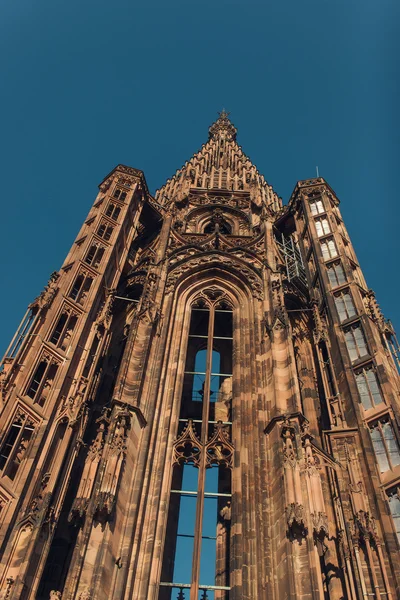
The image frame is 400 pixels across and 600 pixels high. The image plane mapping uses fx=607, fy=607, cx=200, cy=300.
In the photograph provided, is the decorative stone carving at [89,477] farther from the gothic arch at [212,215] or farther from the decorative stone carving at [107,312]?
the gothic arch at [212,215]

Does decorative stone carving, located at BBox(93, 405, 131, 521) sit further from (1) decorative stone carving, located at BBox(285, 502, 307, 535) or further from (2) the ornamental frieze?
(2) the ornamental frieze

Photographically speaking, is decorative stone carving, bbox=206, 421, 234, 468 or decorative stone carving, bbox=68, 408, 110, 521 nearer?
decorative stone carving, bbox=68, 408, 110, 521

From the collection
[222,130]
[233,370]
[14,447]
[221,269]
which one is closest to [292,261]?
[221,269]

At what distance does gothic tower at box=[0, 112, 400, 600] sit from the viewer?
1334 cm

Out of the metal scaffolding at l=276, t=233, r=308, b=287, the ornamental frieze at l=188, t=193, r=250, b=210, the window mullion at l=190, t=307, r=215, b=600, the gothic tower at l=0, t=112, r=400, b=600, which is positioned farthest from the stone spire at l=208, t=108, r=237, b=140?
the window mullion at l=190, t=307, r=215, b=600

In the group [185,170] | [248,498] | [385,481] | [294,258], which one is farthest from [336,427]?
[185,170]

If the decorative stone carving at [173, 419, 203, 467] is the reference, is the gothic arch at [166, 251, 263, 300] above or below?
above

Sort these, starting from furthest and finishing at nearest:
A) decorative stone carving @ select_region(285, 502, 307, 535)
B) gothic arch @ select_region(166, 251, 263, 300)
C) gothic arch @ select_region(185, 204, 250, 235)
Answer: gothic arch @ select_region(185, 204, 250, 235), gothic arch @ select_region(166, 251, 263, 300), decorative stone carving @ select_region(285, 502, 307, 535)

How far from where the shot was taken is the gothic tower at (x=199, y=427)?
43.8 feet

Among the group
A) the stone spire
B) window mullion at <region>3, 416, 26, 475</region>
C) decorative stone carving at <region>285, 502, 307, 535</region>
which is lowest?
decorative stone carving at <region>285, 502, 307, 535</region>

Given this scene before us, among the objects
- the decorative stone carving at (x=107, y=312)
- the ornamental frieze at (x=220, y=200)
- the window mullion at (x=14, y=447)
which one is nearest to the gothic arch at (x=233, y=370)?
the decorative stone carving at (x=107, y=312)

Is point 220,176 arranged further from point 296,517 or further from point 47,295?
point 296,517

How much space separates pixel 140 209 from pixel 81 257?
7667 millimetres

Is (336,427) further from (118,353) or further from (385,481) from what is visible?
(118,353)
